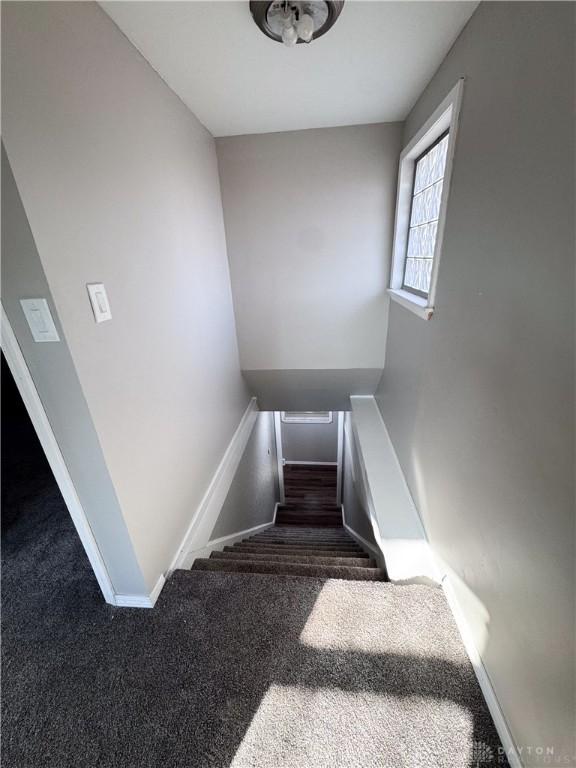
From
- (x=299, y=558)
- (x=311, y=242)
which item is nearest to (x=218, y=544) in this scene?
(x=299, y=558)

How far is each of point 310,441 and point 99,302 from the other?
5.20 meters

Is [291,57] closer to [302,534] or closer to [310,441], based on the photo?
[302,534]

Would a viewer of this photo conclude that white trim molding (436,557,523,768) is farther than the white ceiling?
No

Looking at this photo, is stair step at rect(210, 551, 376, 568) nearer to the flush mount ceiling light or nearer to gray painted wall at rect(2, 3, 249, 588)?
gray painted wall at rect(2, 3, 249, 588)

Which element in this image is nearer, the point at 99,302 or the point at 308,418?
the point at 99,302

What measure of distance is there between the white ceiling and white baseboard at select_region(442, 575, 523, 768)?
220 centimetres

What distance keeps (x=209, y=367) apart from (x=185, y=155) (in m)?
1.18

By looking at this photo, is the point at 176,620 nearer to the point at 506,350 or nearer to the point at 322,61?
the point at 506,350

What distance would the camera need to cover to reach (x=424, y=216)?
71.2 inches

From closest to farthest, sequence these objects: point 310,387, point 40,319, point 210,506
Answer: point 40,319
point 210,506
point 310,387

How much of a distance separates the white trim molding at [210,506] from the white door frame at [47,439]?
0.37 metres

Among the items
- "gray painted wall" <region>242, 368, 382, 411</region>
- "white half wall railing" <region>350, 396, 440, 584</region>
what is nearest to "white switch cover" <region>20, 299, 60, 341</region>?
"white half wall railing" <region>350, 396, 440, 584</region>

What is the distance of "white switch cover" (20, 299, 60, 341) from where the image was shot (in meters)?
0.80

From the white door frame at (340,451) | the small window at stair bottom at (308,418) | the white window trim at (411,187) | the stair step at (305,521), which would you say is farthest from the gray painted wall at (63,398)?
the small window at stair bottom at (308,418)
